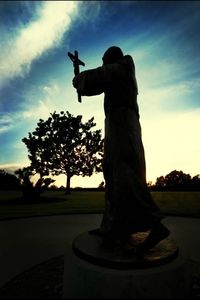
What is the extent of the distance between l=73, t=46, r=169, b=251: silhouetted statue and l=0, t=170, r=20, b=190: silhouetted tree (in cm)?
3305

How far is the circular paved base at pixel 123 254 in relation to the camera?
3107 mm

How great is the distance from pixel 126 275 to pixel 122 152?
1.33 m

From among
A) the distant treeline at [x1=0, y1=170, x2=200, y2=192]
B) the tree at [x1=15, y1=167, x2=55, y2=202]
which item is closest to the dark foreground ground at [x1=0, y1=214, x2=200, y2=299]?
the tree at [x1=15, y1=167, x2=55, y2=202]

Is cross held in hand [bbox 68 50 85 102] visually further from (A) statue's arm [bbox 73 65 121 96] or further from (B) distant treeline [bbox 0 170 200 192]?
(B) distant treeline [bbox 0 170 200 192]

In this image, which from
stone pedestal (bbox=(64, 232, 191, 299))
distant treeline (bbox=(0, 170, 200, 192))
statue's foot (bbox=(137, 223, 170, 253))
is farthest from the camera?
distant treeline (bbox=(0, 170, 200, 192))

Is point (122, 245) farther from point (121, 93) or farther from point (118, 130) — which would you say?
point (121, 93)

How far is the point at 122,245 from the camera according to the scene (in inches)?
140

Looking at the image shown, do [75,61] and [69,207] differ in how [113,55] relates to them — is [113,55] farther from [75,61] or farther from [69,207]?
[69,207]

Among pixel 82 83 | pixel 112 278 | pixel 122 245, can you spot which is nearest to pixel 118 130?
pixel 82 83

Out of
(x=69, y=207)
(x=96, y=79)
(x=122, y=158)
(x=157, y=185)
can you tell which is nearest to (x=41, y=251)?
(x=122, y=158)

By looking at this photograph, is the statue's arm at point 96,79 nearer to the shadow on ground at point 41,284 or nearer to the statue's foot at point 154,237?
the statue's foot at point 154,237

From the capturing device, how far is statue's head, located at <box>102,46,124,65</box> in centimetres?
405

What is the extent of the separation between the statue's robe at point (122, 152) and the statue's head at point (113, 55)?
0.68 ft

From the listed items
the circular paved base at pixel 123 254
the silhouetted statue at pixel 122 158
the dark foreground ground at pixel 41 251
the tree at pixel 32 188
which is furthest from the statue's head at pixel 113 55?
the tree at pixel 32 188
